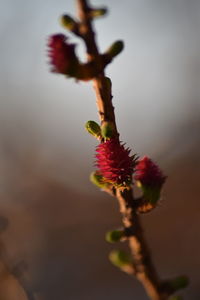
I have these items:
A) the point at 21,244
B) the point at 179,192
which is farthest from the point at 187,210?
the point at 21,244

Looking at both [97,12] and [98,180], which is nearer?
[97,12]

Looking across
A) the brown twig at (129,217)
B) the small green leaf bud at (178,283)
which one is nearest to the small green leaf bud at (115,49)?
the brown twig at (129,217)

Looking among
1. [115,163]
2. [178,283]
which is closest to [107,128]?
[115,163]

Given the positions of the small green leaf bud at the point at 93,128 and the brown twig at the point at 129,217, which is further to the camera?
the small green leaf bud at the point at 93,128

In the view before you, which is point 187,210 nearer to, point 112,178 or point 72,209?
point 72,209

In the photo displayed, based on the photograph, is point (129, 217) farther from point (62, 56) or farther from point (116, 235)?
point (62, 56)

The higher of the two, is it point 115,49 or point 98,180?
point 115,49

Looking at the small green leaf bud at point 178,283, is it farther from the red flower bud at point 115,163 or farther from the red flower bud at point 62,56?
the red flower bud at point 62,56
